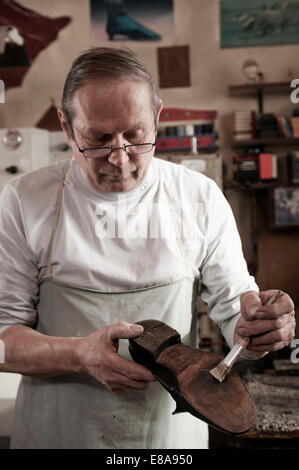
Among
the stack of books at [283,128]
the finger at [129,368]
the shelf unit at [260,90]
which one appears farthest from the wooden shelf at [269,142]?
the finger at [129,368]

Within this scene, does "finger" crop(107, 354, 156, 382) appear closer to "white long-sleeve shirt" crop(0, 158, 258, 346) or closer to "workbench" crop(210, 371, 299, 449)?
"white long-sleeve shirt" crop(0, 158, 258, 346)

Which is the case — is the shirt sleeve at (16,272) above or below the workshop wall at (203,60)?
below

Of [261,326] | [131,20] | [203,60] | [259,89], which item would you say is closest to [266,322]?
[261,326]

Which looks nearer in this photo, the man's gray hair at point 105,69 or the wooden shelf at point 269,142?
the man's gray hair at point 105,69

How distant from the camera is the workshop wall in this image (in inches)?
176

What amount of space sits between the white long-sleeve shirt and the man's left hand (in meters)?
0.16

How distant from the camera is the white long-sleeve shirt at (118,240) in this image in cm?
122

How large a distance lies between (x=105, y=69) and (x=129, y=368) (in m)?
0.61

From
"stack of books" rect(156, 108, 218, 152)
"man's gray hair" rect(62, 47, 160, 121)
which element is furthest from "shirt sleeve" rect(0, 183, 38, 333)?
"stack of books" rect(156, 108, 218, 152)

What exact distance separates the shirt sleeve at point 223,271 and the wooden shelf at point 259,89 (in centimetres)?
326

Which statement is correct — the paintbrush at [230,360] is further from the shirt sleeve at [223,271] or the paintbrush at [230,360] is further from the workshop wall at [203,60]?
the workshop wall at [203,60]

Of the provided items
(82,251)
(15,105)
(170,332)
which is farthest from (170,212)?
(15,105)

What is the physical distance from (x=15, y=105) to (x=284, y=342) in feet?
13.8
